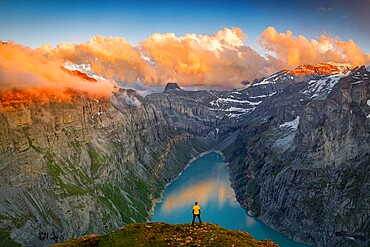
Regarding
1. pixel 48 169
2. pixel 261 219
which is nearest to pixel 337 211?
pixel 261 219

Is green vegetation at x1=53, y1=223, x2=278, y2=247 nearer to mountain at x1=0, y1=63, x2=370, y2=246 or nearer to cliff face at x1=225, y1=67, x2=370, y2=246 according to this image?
mountain at x1=0, y1=63, x2=370, y2=246

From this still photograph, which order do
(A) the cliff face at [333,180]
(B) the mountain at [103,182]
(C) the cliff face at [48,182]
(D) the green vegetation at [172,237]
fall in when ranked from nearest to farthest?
1. (D) the green vegetation at [172,237]
2. (C) the cliff face at [48,182]
3. (B) the mountain at [103,182]
4. (A) the cliff face at [333,180]

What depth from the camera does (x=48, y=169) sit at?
158m

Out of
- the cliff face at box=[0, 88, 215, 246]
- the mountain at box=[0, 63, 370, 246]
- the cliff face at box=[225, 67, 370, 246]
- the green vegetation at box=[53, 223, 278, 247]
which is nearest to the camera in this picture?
the green vegetation at box=[53, 223, 278, 247]

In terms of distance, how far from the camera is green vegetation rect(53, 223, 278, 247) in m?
46.6

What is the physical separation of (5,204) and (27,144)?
35.6m

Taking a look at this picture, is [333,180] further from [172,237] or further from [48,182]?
[172,237]

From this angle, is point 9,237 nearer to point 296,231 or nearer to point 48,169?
point 48,169

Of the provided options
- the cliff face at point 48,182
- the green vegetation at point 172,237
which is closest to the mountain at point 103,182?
the cliff face at point 48,182

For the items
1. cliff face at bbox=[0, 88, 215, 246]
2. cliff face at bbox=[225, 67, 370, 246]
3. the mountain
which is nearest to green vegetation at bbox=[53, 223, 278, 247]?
the mountain

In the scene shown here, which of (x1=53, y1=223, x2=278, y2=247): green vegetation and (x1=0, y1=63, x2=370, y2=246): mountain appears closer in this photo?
(x1=53, y1=223, x2=278, y2=247): green vegetation

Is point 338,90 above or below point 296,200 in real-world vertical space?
above

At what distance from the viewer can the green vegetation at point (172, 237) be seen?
4662cm

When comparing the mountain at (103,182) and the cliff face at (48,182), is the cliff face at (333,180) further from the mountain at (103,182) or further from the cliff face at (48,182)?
the cliff face at (48,182)
